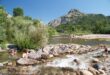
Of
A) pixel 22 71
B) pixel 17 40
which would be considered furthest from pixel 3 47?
pixel 22 71

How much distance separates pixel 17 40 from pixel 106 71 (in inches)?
489

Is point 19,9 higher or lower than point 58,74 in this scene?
higher

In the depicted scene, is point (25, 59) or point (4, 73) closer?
point (4, 73)

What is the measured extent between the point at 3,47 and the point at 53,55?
718 centimetres

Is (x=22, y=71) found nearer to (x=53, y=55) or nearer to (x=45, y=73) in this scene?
(x=45, y=73)

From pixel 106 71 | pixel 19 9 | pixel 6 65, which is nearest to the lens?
pixel 106 71

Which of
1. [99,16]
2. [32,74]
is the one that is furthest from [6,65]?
[99,16]

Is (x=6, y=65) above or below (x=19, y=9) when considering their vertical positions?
below

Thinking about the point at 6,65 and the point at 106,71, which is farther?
the point at 6,65

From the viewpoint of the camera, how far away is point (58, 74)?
14.8 m

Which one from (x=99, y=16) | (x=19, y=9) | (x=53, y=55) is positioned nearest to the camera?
(x=53, y=55)

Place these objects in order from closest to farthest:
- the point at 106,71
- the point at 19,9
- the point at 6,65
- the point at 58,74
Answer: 1. the point at 58,74
2. the point at 106,71
3. the point at 6,65
4. the point at 19,9

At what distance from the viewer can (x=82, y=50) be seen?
88.6 ft

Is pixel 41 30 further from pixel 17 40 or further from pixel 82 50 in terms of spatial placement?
pixel 82 50
